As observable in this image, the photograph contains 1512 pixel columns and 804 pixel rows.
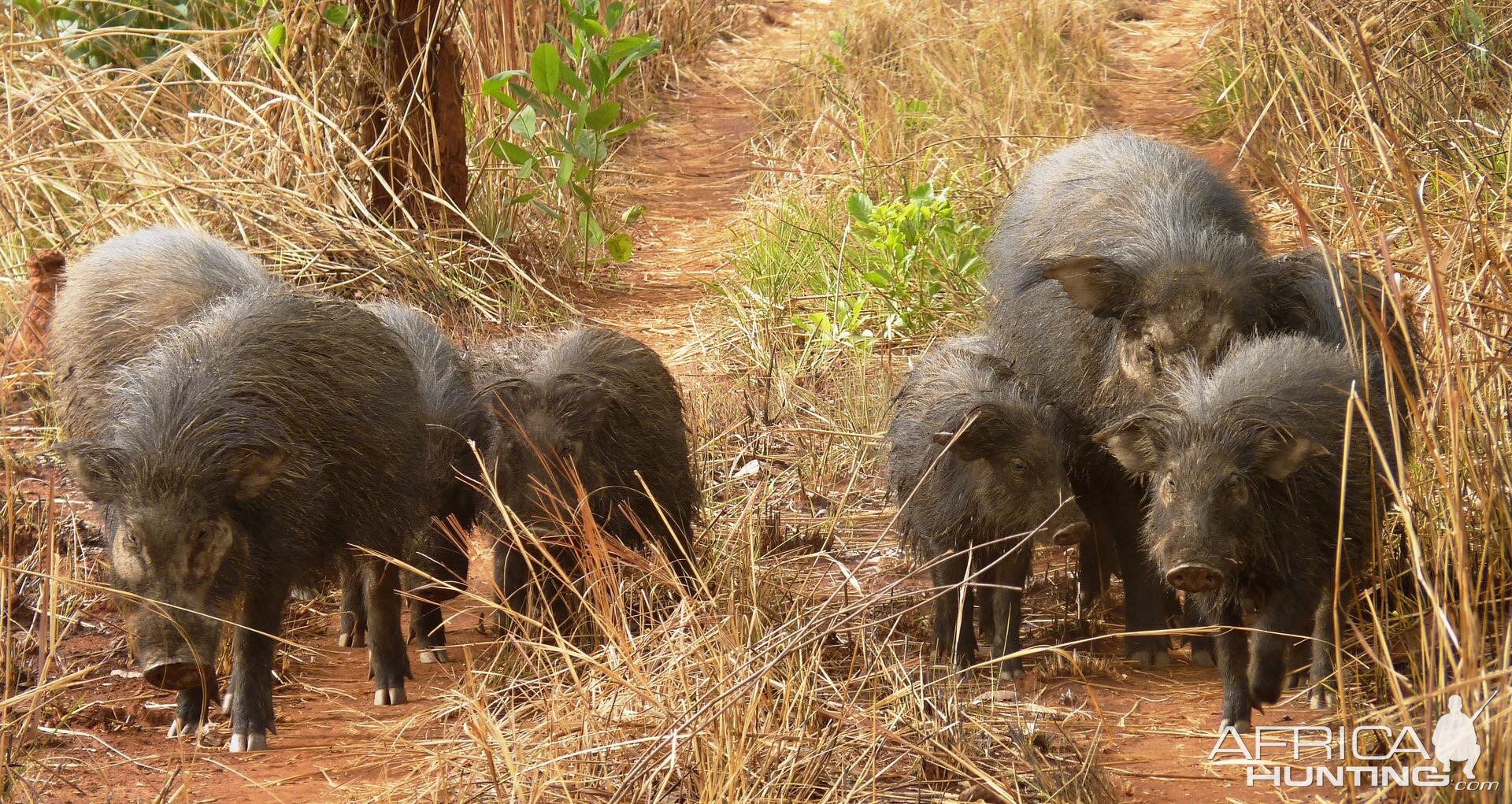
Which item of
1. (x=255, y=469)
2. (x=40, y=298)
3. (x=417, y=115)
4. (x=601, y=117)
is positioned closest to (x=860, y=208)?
(x=601, y=117)

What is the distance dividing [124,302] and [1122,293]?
3.42m

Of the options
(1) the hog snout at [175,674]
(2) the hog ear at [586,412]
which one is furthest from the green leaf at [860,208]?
(1) the hog snout at [175,674]

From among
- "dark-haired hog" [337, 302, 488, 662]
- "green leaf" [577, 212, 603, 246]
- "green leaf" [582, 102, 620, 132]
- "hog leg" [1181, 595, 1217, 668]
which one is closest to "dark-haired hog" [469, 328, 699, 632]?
"dark-haired hog" [337, 302, 488, 662]

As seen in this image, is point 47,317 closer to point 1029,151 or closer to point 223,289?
point 223,289

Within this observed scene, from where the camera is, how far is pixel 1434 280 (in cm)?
316

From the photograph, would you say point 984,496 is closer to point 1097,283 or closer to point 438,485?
point 1097,283

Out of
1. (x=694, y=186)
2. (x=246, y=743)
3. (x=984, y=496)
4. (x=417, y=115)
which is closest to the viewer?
(x=246, y=743)

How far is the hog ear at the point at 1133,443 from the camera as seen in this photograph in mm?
4605

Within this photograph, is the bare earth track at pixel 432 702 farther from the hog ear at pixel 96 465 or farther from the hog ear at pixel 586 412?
the hog ear at pixel 586 412

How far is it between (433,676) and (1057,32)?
8.63m

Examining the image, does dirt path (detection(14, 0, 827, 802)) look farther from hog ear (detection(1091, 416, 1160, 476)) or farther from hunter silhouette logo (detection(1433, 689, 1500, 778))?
hunter silhouette logo (detection(1433, 689, 1500, 778))

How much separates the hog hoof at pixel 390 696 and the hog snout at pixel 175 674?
76 cm

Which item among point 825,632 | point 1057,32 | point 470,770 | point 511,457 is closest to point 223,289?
point 511,457

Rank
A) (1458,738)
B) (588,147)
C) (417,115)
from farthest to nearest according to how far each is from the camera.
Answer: (588,147) < (417,115) < (1458,738)
